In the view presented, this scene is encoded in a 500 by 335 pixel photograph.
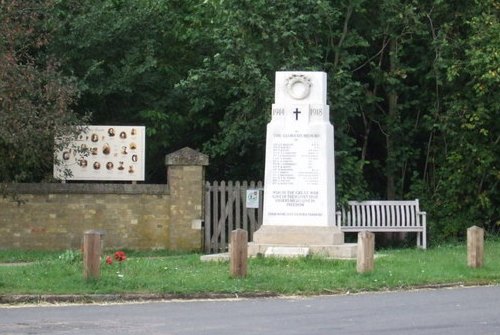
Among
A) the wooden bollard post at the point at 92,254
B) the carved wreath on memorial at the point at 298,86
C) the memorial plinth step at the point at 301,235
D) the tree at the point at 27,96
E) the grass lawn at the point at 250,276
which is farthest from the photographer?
the tree at the point at 27,96

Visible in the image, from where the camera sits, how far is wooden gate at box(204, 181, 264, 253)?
A: 2419 centimetres

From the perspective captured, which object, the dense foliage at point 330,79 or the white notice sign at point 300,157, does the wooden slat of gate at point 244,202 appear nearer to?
the dense foliage at point 330,79

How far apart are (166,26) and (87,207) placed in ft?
20.1

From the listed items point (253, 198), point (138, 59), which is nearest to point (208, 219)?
point (253, 198)

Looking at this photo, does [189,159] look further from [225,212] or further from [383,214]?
[383,214]

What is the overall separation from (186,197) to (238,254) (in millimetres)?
8069

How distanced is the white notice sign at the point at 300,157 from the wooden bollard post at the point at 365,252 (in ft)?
10.6

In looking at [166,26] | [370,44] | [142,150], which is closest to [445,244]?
[370,44]

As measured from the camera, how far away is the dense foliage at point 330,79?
25.0 meters

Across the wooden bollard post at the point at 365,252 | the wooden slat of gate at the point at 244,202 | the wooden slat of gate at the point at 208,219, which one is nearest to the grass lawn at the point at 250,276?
the wooden bollard post at the point at 365,252

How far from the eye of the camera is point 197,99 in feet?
84.9

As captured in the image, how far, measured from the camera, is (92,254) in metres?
15.5

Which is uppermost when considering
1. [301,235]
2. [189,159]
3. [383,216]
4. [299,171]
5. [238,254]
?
[189,159]

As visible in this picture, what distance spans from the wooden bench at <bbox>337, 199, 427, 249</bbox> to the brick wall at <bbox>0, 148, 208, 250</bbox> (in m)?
3.60
